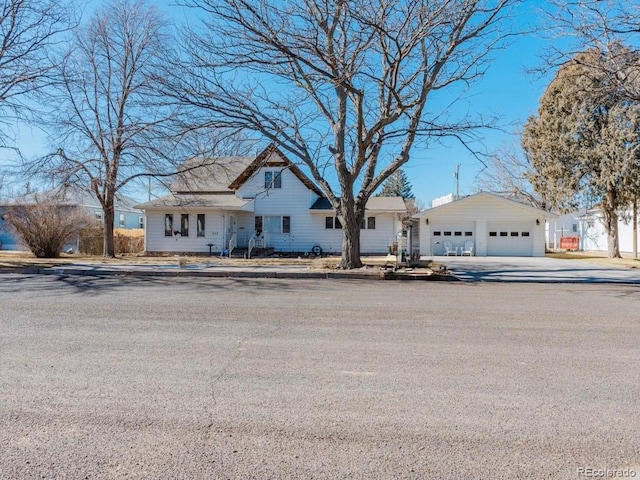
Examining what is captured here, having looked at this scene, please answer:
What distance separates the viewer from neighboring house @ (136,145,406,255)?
25609mm

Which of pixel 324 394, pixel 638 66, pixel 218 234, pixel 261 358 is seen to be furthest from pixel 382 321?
pixel 218 234

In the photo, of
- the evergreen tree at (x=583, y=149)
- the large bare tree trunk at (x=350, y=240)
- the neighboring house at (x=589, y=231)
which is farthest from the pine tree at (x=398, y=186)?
the large bare tree trunk at (x=350, y=240)

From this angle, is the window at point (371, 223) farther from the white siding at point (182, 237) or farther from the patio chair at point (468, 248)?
the white siding at point (182, 237)

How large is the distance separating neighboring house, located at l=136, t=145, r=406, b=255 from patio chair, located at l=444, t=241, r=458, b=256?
323cm

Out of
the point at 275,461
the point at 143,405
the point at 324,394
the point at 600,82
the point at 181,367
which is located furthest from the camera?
the point at 600,82

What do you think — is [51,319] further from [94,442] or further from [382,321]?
[382,321]

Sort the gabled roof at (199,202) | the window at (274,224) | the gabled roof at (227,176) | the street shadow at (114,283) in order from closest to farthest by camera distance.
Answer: the street shadow at (114,283) < the gabled roof at (199,202) < the gabled roof at (227,176) < the window at (274,224)

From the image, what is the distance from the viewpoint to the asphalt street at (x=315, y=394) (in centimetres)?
278

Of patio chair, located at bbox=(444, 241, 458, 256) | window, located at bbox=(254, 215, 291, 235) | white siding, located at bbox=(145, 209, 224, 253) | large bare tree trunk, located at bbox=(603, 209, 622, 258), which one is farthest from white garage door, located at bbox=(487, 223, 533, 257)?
white siding, located at bbox=(145, 209, 224, 253)

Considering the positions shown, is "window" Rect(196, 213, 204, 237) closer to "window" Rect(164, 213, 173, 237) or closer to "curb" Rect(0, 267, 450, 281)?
"window" Rect(164, 213, 173, 237)

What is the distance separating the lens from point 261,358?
4980 mm

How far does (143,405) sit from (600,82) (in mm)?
16602

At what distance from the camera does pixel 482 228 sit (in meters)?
26.4

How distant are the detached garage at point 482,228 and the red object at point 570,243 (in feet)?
53.9
